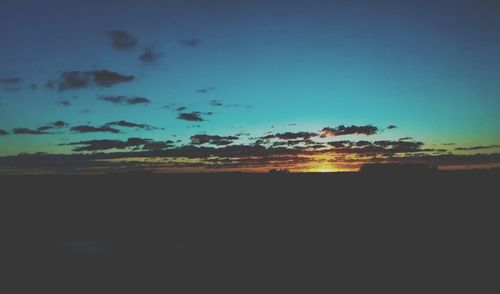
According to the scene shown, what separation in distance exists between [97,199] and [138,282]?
220ft

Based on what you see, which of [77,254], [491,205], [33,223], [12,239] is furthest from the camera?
[491,205]

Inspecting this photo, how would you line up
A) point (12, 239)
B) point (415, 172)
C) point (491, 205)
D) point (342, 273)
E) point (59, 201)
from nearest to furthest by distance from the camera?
1. point (342, 273)
2. point (12, 239)
3. point (491, 205)
4. point (59, 201)
5. point (415, 172)

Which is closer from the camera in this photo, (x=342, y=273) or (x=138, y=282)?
(x=138, y=282)

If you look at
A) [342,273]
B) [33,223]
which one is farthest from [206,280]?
[33,223]

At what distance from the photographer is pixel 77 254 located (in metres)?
29.3

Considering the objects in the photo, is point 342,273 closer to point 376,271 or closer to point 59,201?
point 376,271

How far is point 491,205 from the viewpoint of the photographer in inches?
2255

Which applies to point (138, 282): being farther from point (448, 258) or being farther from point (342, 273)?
point (448, 258)

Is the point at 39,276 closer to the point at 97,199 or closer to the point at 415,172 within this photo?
the point at 97,199

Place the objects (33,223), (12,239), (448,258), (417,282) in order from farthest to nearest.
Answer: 1. (33,223)
2. (12,239)
3. (448,258)
4. (417,282)

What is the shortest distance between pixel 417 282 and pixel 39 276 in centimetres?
1843

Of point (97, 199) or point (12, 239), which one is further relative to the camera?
point (97, 199)

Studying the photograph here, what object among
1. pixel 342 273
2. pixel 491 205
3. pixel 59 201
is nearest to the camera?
pixel 342 273

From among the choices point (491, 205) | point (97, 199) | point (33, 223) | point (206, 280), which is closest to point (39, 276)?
point (206, 280)
